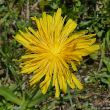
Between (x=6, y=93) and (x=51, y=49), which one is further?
(x=6, y=93)

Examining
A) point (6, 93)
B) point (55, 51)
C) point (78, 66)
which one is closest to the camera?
point (55, 51)

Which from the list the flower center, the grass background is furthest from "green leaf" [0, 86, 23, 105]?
the flower center

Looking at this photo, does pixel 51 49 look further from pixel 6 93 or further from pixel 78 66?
pixel 78 66

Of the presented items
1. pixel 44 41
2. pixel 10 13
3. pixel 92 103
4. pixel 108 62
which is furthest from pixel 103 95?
pixel 10 13

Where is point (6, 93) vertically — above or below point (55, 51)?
below

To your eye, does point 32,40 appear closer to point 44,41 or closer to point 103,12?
point 44,41

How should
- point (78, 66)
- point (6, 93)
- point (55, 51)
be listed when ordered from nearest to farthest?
point (55, 51) < point (6, 93) < point (78, 66)

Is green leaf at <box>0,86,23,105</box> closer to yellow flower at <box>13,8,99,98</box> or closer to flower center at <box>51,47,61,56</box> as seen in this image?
yellow flower at <box>13,8,99,98</box>

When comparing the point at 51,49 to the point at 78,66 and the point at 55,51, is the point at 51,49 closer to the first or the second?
the point at 55,51

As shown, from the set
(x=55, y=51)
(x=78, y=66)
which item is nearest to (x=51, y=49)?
(x=55, y=51)
